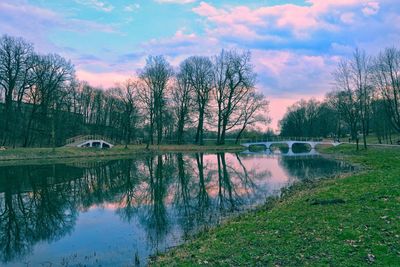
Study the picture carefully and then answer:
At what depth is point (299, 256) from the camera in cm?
820

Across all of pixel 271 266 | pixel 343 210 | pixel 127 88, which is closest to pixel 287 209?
pixel 343 210

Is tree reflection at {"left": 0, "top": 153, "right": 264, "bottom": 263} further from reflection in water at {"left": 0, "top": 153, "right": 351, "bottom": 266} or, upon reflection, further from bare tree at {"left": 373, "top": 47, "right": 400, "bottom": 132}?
bare tree at {"left": 373, "top": 47, "right": 400, "bottom": 132}

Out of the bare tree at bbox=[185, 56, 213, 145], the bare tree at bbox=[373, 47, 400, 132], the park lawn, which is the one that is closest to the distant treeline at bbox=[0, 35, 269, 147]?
the bare tree at bbox=[185, 56, 213, 145]

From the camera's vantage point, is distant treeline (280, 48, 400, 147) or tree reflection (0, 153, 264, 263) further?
distant treeline (280, 48, 400, 147)

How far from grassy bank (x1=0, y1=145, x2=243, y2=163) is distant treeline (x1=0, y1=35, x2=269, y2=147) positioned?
3348 mm

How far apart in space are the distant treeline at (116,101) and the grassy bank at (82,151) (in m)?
3.35

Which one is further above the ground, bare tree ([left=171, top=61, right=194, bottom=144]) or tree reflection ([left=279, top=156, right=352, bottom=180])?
bare tree ([left=171, top=61, right=194, bottom=144])

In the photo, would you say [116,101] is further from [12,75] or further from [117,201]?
[117,201]

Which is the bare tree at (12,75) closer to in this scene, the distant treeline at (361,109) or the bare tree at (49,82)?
the bare tree at (49,82)

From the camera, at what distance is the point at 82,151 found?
55.6m

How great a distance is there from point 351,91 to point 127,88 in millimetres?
40524

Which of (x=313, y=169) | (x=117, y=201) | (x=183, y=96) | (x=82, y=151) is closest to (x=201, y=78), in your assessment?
(x=183, y=96)

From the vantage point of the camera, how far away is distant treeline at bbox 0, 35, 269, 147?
5431 centimetres

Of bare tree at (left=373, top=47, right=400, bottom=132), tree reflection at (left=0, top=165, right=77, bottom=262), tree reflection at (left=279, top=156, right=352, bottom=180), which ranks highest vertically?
bare tree at (left=373, top=47, right=400, bottom=132)
